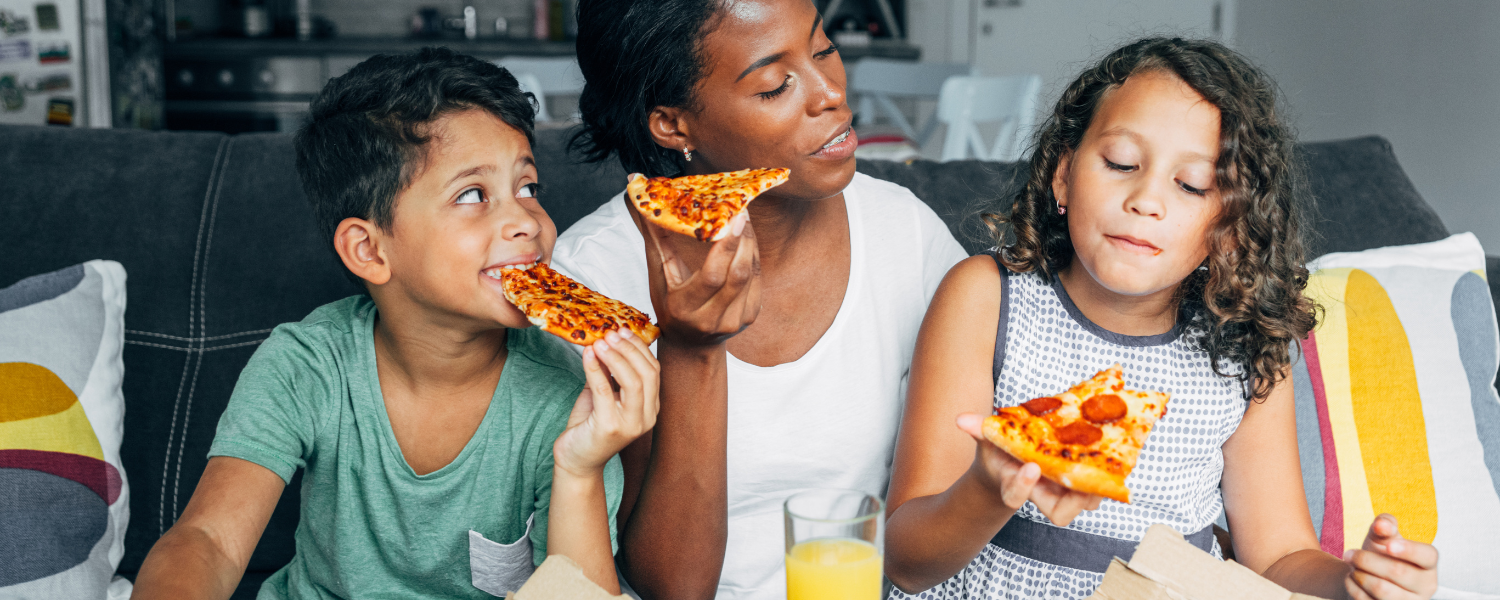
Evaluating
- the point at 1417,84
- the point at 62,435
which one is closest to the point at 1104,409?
the point at 62,435

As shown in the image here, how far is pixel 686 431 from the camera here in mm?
1104

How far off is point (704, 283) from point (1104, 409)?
0.39 metres

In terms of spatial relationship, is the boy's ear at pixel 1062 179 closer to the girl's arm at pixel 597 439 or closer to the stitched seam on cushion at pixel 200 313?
the girl's arm at pixel 597 439

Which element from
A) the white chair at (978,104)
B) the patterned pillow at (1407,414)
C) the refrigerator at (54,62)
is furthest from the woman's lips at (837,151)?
the refrigerator at (54,62)

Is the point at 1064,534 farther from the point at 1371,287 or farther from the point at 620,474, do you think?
the point at 1371,287

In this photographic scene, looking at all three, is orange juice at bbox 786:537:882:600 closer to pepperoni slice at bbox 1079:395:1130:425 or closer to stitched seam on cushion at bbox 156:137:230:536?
pepperoni slice at bbox 1079:395:1130:425

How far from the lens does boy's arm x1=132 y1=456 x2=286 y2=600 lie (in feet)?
3.26

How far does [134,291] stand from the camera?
5.40 ft

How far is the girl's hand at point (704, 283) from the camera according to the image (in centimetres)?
95

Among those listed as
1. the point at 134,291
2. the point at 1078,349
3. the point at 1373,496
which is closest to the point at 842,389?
the point at 1078,349

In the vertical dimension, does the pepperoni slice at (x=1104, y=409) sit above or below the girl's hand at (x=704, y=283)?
below

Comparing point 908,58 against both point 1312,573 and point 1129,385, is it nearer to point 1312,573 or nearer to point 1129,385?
point 1129,385

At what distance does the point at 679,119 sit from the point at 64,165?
1.14 m

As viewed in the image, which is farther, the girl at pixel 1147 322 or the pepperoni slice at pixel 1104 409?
the girl at pixel 1147 322
